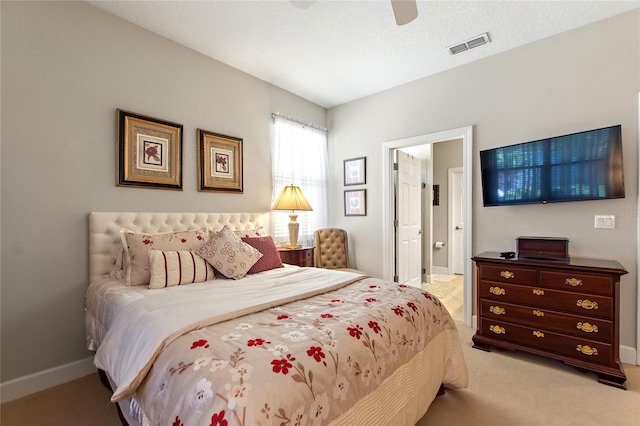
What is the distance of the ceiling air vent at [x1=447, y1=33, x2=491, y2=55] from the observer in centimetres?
281

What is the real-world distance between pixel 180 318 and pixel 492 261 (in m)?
2.53

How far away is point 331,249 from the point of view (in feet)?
13.5

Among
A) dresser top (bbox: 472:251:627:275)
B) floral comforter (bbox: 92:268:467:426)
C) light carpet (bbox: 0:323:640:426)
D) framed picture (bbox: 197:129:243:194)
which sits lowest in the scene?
light carpet (bbox: 0:323:640:426)

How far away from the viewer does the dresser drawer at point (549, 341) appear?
7.12 feet

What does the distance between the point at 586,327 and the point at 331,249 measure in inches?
105

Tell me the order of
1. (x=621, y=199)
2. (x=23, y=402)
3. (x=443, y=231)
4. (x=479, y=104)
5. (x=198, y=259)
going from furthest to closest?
(x=443, y=231)
(x=479, y=104)
(x=621, y=199)
(x=198, y=259)
(x=23, y=402)

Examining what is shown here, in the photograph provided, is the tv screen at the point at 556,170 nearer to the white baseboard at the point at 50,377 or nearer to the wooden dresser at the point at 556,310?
the wooden dresser at the point at 556,310

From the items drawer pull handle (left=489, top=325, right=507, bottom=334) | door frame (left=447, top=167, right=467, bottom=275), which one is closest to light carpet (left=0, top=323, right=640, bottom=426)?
drawer pull handle (left=489, top=325, right=507, bottom=334)

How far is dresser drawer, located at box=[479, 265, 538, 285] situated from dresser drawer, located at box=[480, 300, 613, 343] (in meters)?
0.21

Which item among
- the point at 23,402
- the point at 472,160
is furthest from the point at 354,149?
the point at 23,402

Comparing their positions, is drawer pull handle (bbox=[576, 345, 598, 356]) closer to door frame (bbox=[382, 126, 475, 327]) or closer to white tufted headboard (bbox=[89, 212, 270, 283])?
door frame (bbox=[382, 126, 475, 327])

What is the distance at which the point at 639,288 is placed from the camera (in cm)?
238

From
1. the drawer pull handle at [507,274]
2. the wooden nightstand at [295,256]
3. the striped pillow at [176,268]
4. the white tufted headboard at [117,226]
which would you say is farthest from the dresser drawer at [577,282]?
the white tufted headboard at [117,226]

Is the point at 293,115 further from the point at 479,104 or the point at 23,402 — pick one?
the point at 23,402
